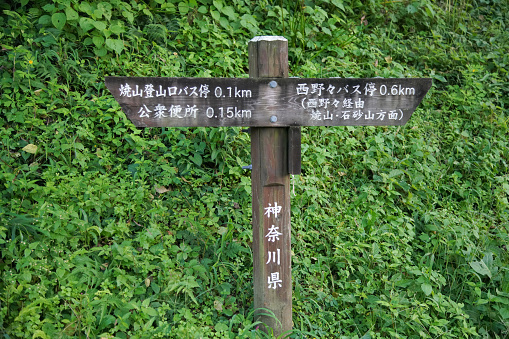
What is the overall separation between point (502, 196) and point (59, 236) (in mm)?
4439

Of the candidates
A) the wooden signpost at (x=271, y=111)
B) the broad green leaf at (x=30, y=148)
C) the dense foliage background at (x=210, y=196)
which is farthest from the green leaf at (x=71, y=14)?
the wooden signpost at (x=271, y=111)

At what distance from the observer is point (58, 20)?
4.29 meters

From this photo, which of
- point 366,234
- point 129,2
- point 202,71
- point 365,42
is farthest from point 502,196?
point 129,2

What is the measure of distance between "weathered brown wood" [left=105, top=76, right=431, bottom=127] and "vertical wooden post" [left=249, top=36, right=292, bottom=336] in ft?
0.10

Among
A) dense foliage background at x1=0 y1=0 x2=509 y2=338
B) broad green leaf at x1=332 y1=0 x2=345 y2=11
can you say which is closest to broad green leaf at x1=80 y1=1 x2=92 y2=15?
dense foliage background at x1=0 y1=0 x2=509 y2=338

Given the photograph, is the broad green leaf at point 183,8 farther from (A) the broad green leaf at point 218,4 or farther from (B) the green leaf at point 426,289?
(B) the green leaf at point 426,289

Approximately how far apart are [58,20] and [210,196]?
94.5 inches

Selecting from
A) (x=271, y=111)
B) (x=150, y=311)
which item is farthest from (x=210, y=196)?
(x=271, y=111)

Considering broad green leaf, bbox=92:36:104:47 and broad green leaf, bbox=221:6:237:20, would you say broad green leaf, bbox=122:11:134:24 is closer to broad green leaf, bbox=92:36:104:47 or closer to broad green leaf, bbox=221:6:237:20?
broad green leaf, bbox=92:36:104:47

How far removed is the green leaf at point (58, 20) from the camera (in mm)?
4277

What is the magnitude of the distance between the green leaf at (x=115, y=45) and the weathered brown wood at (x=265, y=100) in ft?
6.48

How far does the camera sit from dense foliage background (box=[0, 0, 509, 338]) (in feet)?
10.5

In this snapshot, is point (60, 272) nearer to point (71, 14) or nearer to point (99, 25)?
point (99, 25)

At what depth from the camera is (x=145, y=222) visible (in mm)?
3662
